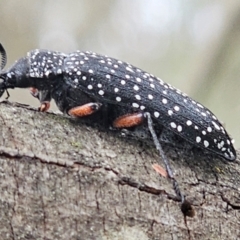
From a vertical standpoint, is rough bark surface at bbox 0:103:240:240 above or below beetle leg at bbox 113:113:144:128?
below

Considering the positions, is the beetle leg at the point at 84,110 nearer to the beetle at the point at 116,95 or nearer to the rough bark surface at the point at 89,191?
the beetle at the point at 116,95

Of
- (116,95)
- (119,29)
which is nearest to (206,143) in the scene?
(116,95)

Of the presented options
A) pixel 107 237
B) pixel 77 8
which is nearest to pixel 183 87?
pixel 77 8

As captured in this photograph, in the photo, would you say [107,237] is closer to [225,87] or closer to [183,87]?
[225,87]

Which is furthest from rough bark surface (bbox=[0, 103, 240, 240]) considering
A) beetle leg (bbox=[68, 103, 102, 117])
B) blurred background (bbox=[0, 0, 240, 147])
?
blurred background (bbox=[0, 0, 240, 147])

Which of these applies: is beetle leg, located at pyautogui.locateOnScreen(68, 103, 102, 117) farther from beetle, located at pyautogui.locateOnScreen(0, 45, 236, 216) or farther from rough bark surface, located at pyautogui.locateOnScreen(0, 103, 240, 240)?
rough bark surface, located at pyautogui.locateOnScreen(0, 103, 240, 240)
